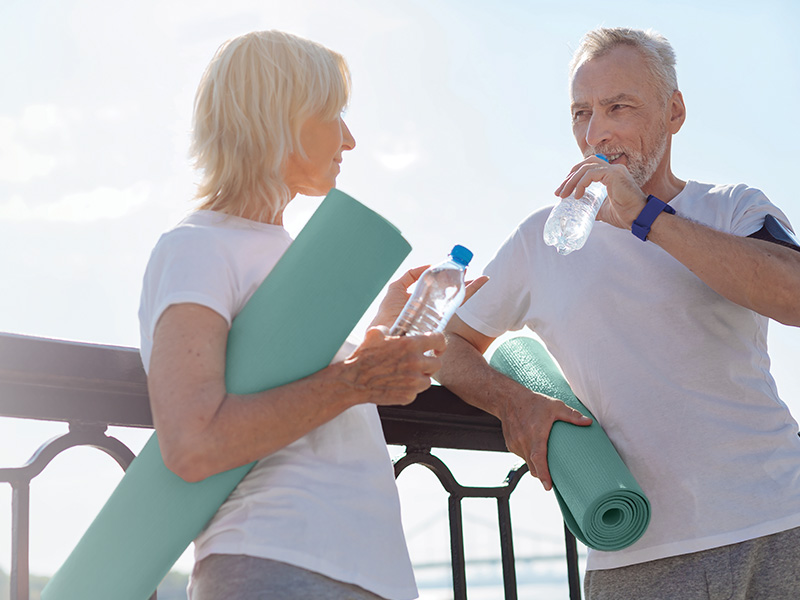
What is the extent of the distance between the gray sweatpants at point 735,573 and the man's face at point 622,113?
893 millimetres

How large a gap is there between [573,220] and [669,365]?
0.40 meters

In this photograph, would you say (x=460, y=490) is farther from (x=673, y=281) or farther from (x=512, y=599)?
(x=673, y=281)

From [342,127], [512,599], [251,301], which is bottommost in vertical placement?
[512,599]

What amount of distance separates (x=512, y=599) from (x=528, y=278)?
2.36ft

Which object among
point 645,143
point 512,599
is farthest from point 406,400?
point 645,143

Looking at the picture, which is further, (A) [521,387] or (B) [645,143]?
(B) [645,143]

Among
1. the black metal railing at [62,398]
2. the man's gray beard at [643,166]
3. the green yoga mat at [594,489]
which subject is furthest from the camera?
the man's gray beard at [643,166]

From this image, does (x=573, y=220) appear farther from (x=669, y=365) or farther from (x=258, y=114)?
(x=258, y=114)

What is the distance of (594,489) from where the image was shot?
1478mm

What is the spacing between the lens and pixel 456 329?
78.4 inches

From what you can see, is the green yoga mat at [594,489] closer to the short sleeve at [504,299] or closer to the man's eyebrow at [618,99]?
the short sleeve at [504,299]

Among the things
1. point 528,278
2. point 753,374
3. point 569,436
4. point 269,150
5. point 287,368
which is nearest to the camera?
point 287,368

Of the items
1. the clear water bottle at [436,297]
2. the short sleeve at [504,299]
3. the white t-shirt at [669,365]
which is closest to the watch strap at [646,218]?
the white t-shirt at [669,365]

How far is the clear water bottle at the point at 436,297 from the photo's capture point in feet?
4.30
